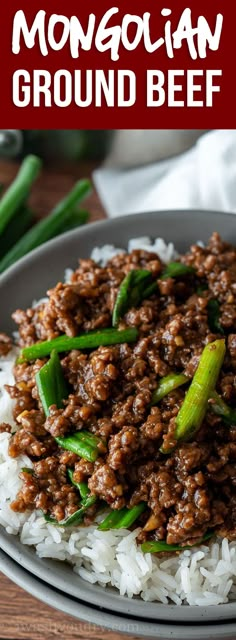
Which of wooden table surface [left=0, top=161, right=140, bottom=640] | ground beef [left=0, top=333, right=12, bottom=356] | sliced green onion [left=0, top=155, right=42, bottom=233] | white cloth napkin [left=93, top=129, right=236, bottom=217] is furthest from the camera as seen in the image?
white cloth napkin [left=93, top=129, right=236, bottom=217]

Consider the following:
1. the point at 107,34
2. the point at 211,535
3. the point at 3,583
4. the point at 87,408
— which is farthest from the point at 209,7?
the point at 3,583

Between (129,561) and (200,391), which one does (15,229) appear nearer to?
(200,391)

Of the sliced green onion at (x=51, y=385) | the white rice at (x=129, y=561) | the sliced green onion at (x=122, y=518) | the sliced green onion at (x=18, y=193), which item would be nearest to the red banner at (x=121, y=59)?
the sliced green onion at (x=18, y=193)

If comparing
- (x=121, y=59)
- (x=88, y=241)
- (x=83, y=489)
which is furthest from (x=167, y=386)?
(x=121, y=59)

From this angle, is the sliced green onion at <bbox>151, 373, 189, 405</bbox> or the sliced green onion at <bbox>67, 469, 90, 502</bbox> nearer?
the sliced green onion at <bbox>67, 469, 90, 502</bbox>

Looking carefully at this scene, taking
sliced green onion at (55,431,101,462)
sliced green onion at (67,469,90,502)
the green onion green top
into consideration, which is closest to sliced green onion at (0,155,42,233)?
the green onion green top

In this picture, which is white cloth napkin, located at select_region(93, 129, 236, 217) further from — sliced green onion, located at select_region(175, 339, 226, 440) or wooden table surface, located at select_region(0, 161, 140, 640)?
wooden table surface, located at select_region(0, 161, 140, 640)

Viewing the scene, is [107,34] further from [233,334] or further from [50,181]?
[233,334]
